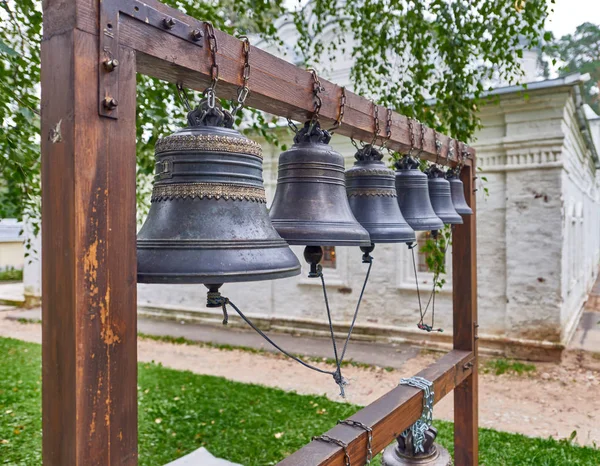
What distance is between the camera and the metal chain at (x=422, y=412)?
2.51 meters

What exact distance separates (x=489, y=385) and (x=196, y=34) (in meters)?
6.34

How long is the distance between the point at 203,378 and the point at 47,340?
5881 millimetres

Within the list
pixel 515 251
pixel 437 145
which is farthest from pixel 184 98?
pixel 515 251

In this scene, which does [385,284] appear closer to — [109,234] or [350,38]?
[350,38]

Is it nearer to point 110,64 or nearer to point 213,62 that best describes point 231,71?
point 213,62

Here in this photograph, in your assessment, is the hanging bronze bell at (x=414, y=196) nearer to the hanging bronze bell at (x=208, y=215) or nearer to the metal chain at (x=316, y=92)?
the metal chain at (x=316, y=92)

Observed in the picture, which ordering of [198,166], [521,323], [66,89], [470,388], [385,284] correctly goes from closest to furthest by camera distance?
[66,89]
[198,166]
[470,388]
[521,323]
[385,284]

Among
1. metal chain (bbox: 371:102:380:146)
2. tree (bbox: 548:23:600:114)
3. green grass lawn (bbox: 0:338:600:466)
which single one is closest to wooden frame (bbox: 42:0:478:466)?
metal chain (bbox: 371:102:380:146)

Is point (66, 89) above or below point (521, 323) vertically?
above

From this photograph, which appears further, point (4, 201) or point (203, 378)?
point (203, 378)

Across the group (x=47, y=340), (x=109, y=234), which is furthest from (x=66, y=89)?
(x=47, y=340)

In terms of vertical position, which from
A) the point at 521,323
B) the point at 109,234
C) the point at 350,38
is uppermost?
the point at 350,38

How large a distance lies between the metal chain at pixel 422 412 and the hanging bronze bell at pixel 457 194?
1.23m

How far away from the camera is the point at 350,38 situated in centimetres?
1026
